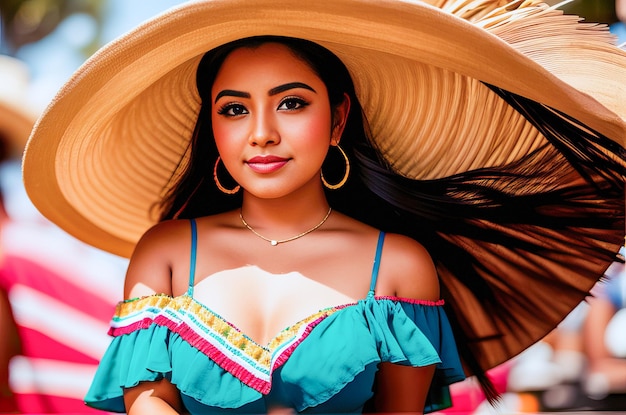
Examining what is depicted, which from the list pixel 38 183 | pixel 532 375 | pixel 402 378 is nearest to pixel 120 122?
pixel 38 183

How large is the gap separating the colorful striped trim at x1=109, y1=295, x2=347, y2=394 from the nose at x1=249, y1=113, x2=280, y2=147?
1.11 ft

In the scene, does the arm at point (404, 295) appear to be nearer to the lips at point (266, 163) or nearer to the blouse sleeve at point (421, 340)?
the blouse sleeve at point (421, 340)

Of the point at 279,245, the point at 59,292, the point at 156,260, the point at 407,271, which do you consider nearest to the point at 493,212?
the point at 407,271

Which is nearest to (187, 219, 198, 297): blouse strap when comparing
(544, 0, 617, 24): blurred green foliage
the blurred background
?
the blurred background

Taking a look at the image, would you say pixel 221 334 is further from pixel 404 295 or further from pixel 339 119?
pixel 339 119

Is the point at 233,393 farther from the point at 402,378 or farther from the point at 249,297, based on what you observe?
the point at 402,378

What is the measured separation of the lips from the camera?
1.53 meters

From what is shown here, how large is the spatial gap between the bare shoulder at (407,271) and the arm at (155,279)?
416 millimetres

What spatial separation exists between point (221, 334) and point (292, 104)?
18.2 inches

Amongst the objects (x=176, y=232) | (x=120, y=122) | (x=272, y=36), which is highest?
(x=272, y=36)

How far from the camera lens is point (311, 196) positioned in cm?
170

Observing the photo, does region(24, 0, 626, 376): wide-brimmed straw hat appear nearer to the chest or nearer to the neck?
the neck

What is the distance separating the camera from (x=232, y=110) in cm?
158

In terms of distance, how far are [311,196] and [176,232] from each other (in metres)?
0.29
